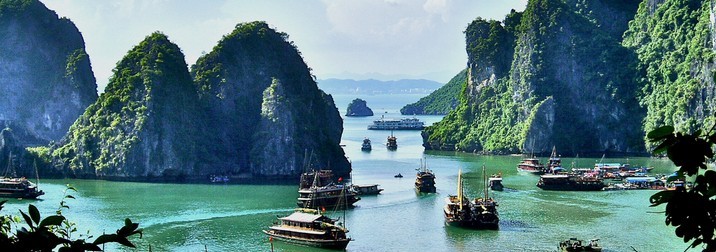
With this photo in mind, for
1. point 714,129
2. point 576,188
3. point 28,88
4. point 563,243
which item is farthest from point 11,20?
point 714,129

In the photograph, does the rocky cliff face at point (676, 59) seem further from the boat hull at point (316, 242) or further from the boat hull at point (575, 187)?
the boat hull at point (316, 242)

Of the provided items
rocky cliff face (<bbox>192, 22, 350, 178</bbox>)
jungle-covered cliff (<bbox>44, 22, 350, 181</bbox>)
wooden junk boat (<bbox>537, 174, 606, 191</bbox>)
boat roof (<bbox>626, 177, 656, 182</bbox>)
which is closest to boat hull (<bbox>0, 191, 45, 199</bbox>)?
jungle-covered cliff (<bbox>44, 22, 350, 181</bbox>)

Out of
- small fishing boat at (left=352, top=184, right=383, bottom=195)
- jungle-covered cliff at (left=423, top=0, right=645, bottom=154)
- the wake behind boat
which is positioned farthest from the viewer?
the wake behind boat

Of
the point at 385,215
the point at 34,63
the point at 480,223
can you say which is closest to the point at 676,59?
the point at 385,215

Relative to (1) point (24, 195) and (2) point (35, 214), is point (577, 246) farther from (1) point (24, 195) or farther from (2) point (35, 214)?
(1) point (24, 195)

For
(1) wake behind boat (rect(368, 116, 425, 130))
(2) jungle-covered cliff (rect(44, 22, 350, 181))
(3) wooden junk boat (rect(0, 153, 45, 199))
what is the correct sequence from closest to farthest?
(3) wooden junk boat (rect(0, 153, 45, 199)), (2) jungle-covered cliff (rect(44, 22, 350, 181)), (1) wake behind boat (rect(368, 116, 425, 130))

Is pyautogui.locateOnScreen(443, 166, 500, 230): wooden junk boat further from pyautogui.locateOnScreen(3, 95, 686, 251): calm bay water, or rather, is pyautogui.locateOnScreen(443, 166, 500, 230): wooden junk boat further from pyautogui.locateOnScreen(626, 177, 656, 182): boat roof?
pyautogui.locateOnScreen(626, 177, 656, 182): boat roof
